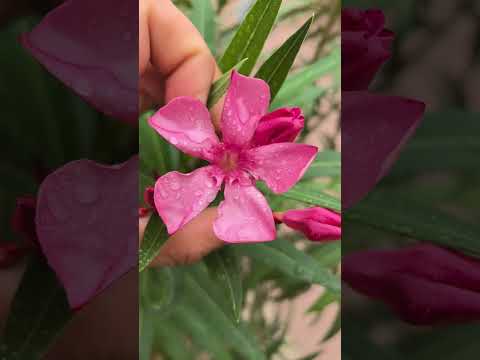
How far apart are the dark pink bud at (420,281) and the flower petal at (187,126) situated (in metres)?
0.19

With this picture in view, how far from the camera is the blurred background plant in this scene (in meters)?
0.62

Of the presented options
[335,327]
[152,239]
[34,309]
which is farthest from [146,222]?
[335,327]

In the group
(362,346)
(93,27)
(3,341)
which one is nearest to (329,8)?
(93,27)

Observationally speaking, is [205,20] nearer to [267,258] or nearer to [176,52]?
[176,52]

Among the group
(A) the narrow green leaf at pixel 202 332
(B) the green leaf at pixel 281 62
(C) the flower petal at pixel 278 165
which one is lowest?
(A) the narrow green leaf at pixel 202 332

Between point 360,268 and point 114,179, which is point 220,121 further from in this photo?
point 360,268

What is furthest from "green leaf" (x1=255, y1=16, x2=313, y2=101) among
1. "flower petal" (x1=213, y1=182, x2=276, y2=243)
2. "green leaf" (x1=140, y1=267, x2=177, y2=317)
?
"green leaf" (x1=140, y1=267, x2=177, y2=317)

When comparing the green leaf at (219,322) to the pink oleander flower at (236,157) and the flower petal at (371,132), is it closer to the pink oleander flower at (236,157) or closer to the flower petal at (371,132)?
the pink oleander flower at (236,157)

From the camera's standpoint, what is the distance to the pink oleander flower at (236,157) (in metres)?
0.59

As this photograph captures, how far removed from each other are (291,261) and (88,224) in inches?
8.2

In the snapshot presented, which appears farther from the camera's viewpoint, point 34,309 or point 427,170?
point 427,170

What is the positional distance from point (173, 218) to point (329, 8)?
27 centimetres

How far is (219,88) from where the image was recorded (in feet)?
1.98

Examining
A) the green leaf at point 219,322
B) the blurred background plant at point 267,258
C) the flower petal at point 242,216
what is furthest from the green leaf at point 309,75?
the green leaf at point 219,322
